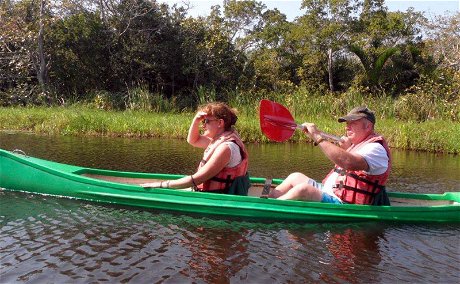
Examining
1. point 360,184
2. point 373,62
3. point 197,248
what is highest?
point 373,62

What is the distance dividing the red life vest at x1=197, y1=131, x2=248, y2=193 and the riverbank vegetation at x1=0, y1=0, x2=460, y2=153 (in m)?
10.0

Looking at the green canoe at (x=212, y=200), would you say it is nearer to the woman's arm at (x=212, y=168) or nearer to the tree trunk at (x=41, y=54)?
the woman's arm at (x=212, y=168)

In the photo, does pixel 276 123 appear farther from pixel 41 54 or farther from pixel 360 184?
pixel 41 54

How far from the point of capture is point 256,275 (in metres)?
4.09

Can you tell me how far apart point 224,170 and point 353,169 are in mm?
1326

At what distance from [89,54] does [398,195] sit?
1549cm

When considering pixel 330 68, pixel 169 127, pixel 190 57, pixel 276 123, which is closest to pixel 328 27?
pixel 330 68

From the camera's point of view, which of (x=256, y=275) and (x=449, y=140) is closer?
(x=256, y=275)

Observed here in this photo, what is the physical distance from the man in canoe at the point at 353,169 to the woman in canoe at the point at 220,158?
1.64ft

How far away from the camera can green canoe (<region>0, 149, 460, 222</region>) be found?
5449mm

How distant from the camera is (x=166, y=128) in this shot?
42.8ft

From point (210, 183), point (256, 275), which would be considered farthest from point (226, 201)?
point (256, 275)

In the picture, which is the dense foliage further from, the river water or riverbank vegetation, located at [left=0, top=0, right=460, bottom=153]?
the river water

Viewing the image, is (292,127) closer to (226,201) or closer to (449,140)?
(226,201)
